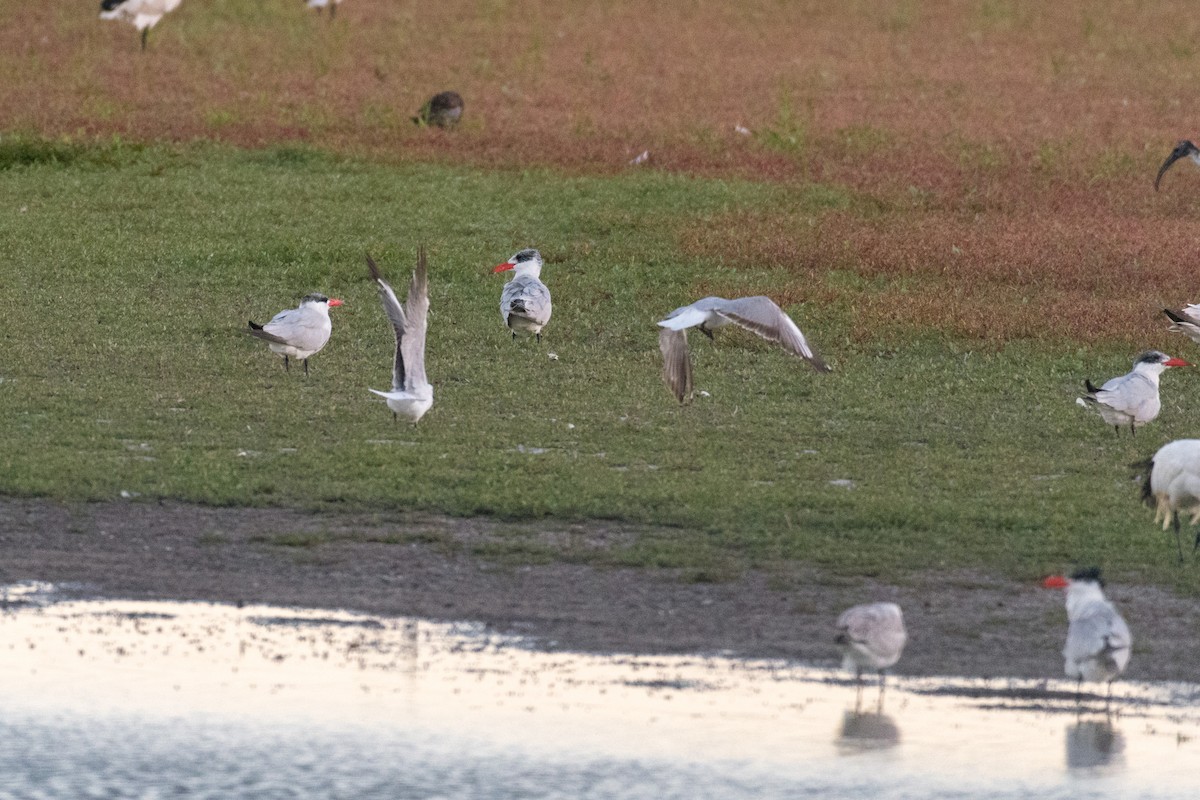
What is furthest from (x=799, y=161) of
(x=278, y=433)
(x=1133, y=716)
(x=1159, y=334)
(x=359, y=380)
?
→ (x=1133, y=716)

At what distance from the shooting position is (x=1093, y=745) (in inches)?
302

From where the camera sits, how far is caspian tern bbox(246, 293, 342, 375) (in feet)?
44.6

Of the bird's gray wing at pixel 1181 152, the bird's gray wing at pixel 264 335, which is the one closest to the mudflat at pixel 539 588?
the bird's gray wing at pixel 264 335

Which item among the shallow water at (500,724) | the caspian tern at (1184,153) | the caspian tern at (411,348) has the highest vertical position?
the caspian tern at (1184,153)

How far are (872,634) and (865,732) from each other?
0.40 meters

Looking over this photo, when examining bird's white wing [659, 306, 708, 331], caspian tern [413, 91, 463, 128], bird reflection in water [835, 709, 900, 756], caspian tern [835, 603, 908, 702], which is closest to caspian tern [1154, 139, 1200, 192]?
caspian tern [413, 91, 463, 128]

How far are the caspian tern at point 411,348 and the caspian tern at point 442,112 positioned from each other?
1457 centimetres

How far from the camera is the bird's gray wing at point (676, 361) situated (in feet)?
40.2

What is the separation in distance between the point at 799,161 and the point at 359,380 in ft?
37.9

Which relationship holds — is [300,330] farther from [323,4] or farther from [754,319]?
[323,4]

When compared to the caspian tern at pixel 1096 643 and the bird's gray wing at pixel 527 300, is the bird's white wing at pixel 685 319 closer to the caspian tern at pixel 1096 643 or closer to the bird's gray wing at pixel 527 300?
the bird's gray wing at pixel 527 300

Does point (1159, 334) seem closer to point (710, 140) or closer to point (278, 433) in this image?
point (278, 433)

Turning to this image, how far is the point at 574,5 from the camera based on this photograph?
39312mm

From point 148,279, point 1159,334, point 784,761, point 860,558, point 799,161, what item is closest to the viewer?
point 784,761
